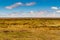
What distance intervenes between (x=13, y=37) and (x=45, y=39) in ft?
14.5

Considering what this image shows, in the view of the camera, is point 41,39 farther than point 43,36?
No

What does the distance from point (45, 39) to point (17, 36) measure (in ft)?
13.4

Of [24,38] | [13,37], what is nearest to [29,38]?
[24,38]

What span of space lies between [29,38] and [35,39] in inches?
39.0

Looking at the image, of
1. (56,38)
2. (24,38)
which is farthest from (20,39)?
(56,38)

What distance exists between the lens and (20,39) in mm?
25281

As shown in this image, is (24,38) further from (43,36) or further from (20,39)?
(43,36)

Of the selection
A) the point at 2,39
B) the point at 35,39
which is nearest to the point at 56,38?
the point at 35,39

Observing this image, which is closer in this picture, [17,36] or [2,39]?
[2,39]

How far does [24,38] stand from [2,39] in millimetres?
2967

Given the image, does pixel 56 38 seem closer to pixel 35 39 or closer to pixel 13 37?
pixel 35 39

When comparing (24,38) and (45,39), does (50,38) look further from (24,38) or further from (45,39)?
(24,38)

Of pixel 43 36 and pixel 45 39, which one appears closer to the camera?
pixel 45 39

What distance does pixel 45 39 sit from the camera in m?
25.6
